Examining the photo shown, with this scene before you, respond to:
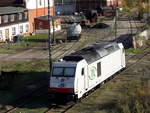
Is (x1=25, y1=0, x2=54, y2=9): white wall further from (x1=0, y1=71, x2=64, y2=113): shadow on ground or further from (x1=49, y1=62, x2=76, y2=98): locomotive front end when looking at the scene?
(x1=49, y1=62, x2=76, y2=98): locomotive front end

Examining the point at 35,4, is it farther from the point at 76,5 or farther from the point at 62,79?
the point at 62,79

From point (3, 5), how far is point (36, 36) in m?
7.78

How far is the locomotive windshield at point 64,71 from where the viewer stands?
2205cm

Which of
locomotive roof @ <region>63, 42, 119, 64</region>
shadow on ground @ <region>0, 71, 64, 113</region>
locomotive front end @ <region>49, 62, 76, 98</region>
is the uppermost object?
locomotive roof @ <region>63, 42, 119, 64</region>

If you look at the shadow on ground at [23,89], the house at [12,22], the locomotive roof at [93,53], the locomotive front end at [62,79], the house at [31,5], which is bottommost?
the shadow on ground at [23,89]

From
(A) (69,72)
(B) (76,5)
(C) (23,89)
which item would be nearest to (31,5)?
(C) (23,89)

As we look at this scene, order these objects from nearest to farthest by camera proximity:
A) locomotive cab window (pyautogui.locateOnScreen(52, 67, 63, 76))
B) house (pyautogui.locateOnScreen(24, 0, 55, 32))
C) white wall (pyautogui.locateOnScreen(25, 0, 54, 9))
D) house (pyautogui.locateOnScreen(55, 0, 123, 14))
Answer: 1. locomotive cab window (pyautogui.locateOnScreen(52, 67, 63, 76))
2. white wall (pyautogui.locateOnScreen(25, 0, 54, 9))
3. house (pyautogui.locateOnScreen(24, 0, 55, 32))
4. house (pyautogui.locateOnScreen(55, 0, 123, 14))

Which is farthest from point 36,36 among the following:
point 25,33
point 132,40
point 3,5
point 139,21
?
point 139,21

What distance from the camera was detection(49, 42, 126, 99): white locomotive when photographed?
21.9m

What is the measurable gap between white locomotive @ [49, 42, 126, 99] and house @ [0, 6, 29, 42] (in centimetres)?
2623

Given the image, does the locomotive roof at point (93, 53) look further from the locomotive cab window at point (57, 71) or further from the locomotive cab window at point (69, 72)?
the locomotive cab window at point (57, 71)

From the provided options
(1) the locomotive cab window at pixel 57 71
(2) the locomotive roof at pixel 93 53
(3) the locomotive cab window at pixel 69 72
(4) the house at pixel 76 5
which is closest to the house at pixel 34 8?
(4) the house at pixel 76 5

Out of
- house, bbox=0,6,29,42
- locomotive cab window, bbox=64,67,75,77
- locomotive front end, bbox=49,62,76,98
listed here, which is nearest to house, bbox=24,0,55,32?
house, bbox=0,6,29,42

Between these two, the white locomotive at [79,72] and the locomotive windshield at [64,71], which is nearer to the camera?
the white locomotive at [79,72]
